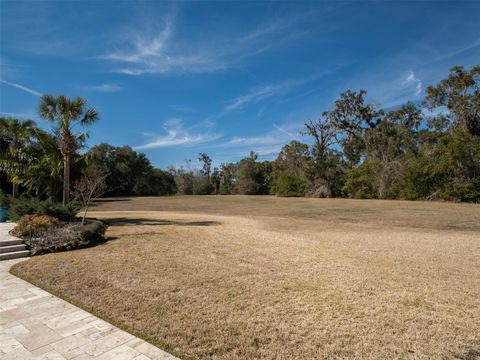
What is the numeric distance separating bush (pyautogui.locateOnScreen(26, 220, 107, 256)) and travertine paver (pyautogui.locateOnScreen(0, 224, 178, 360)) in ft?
10.2

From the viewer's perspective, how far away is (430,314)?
3613 mm

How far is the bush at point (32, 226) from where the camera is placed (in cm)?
759

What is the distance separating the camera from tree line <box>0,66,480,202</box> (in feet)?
41.3

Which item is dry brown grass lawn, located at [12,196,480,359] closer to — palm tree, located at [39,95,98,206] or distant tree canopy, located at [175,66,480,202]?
palm tree, located at [39,95,98,206]

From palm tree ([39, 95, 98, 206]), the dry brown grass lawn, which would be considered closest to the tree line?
palm tree ([39, 95, 98, 206])

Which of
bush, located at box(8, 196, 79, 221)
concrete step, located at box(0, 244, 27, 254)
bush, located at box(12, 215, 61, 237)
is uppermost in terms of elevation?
bush, located at box(8, 196, 79, 221)

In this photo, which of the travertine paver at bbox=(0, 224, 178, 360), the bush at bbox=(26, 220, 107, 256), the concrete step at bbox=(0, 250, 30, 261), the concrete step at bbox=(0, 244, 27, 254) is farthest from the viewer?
the bush at bbox=(26, 220, 107, 256)

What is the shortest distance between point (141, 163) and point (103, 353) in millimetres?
43841

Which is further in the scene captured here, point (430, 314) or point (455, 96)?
point (455, 96)

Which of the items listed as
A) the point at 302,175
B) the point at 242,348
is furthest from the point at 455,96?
the point at 242,348

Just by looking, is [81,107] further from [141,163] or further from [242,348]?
[141,163]

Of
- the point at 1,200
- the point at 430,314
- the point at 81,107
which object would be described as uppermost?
the point at 81,107

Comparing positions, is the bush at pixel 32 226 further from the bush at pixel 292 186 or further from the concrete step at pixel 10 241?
the bush at pixel 292 186

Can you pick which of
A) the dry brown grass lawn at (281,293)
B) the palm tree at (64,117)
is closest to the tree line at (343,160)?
the palm tree at (64,117)
